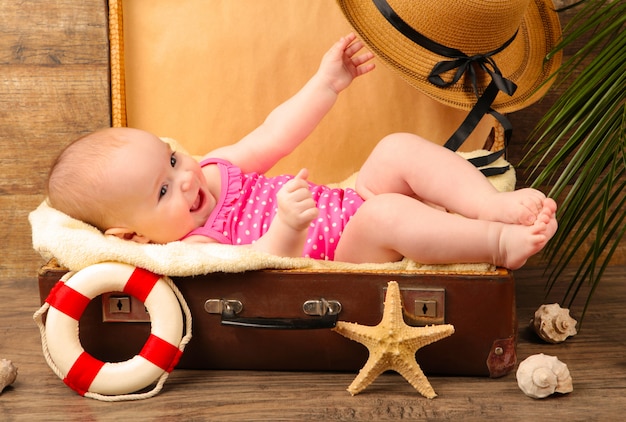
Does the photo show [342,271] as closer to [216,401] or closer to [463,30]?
[216,401]

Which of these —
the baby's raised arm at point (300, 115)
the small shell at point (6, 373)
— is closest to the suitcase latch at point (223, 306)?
the small shell at point (6, 373)

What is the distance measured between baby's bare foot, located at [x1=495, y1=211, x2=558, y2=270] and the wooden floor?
0.18 meters

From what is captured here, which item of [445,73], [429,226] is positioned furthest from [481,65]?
[429,226]

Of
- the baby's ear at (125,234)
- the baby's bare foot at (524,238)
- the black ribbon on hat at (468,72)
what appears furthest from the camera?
the black ribbon on hat at (468,72)

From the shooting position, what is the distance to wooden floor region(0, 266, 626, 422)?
112 centimetres

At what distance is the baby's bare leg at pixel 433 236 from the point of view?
1.14 metres

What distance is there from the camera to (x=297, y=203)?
47.1 inches

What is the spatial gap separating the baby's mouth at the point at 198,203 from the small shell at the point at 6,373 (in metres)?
0.40

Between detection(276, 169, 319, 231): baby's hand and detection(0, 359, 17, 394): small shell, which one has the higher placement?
detection(276, 169, 319, 231): baby's hand

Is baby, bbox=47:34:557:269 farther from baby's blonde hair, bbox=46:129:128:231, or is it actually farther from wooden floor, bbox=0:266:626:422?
wooden floor, bbox=0:266:626:422

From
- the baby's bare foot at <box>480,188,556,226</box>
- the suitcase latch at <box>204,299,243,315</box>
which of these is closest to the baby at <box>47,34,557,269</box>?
the baby's bare foot at <box>480,188,556,226</box>

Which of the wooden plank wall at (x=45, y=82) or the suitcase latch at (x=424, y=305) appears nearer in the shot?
the suitcase latch at (x=424, y=305)

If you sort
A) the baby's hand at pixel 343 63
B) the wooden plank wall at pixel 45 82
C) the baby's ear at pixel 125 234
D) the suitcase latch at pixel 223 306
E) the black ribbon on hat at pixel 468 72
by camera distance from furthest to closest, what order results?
the wooden plank wall at pixel 45 82 < the baby's hand at pixel 343 63 < the black ribbon on hat at pixel 468 72 < the baby's ear at pixel 125 234 < the suitcase latch at pixel 223 306

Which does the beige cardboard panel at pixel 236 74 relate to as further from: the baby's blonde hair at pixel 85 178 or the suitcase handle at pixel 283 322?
the suitcase handle at pixel 283 322
